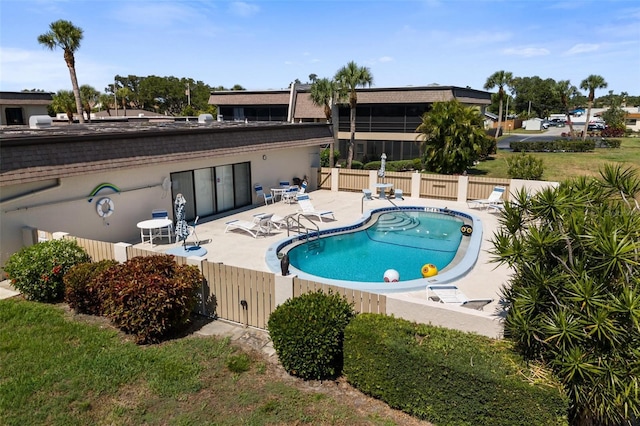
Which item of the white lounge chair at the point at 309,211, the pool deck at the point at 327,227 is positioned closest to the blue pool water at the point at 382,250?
the pool deck at the point at 327,227

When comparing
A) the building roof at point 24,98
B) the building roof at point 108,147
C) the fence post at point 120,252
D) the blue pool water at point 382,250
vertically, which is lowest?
the blue pool water at point 382,250

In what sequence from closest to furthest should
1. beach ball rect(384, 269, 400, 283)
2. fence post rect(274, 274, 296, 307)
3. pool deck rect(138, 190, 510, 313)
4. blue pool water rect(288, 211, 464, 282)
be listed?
fence post rect(274, 274, 296, 307) < pool deck rect(138, 190, 510, 313) < beach ball rect(384, 269, 400, 283) < blue pool water rect(288, 211, 464, 282)

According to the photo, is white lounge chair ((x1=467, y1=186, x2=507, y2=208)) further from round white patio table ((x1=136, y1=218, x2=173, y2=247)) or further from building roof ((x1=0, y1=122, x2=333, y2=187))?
round white patio table ((x1=136, y1=218, x2=173, y2=247))

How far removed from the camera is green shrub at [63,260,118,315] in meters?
9.34

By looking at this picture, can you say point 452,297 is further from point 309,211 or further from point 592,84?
point 592,84

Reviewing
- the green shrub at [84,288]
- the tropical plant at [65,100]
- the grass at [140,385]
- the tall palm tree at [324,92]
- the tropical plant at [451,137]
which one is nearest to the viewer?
the grass at [140,385]

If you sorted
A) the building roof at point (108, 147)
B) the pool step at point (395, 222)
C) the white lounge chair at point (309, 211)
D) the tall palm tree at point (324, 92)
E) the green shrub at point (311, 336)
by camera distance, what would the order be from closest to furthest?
the green shrub at point (311, 336)
the building roof at point (108, 147)
the white lounge chair at point (309, 211)
the pool step at point (395, 222)
the tall palm tree at point (324, 92)

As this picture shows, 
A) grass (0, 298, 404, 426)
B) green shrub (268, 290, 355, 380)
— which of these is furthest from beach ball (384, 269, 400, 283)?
grass (0, 298, 404, 426)

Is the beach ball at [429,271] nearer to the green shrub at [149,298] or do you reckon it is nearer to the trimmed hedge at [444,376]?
the trimmed hedge at [444,376]

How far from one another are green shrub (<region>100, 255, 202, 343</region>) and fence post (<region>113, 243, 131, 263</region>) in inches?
46.8

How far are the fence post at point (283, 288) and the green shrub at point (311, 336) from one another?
3.26 ft

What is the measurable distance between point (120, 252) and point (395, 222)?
12134 mm

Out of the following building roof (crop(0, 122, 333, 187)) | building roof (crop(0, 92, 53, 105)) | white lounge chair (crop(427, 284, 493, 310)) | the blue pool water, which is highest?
building roof (crop(0, 92, 53, 105))

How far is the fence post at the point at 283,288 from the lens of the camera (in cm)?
848
